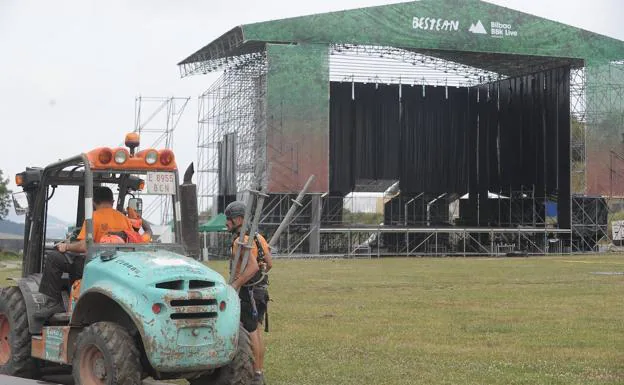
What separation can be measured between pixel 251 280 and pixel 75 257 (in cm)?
182

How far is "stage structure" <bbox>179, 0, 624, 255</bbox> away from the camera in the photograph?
52312mm

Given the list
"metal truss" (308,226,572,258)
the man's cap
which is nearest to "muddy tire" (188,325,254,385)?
the man's cap

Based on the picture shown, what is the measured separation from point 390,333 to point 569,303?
22.6ft

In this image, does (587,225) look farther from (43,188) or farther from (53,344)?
(53,344)

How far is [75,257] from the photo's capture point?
8.92 m

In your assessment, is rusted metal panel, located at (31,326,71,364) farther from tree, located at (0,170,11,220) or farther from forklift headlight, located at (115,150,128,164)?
tree, located at (0,170,11,220)

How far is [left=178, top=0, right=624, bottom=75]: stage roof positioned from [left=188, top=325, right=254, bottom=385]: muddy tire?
141 feet

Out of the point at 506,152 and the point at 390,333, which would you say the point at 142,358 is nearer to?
the point at 390,333

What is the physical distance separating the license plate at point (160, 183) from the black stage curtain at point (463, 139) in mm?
50410

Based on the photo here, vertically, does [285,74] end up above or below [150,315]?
above

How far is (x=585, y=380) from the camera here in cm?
1020

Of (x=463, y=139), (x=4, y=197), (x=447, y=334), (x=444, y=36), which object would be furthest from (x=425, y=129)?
(x=447, y=334)

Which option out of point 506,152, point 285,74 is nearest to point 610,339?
point 285,74

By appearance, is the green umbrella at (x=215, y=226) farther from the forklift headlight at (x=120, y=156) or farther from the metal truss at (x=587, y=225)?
the forklift headlight at (x=120, y=156)
